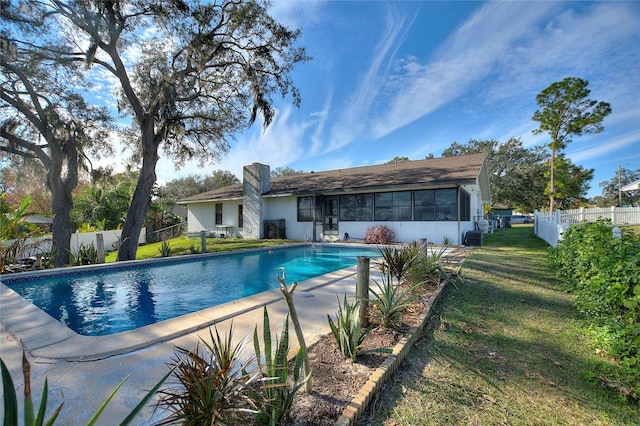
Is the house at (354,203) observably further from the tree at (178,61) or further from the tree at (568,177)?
the tree at (568,177)

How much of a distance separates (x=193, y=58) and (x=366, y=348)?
13.7 m

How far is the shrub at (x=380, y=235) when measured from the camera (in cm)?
1489

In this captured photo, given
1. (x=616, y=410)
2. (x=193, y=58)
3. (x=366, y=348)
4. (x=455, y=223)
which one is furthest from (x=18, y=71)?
(x=455, y=223)

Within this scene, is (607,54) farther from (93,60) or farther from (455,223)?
(93,60)

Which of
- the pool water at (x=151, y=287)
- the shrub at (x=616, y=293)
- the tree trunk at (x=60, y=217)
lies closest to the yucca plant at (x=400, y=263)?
the shrub at (x=616, y=293)

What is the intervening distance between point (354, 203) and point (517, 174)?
28.6 meters

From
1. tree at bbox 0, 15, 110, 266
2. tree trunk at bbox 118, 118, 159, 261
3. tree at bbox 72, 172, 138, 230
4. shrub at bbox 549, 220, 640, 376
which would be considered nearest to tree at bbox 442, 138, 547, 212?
shrub at bbox 549, 220, 640, 376

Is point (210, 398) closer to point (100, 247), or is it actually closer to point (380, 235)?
point (100, 247)

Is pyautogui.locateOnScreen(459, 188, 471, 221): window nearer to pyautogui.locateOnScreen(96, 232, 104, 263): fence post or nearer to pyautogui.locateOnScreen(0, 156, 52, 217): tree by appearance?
pyautogui.locateOnScreen(96, 232, 104, 263): fence post

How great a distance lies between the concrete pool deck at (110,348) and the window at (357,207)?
441 inches

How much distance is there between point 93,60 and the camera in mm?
10805

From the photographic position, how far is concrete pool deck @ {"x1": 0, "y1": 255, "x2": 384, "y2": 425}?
2531mm

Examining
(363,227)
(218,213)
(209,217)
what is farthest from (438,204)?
(209,217)

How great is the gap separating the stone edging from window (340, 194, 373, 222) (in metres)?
12.5
